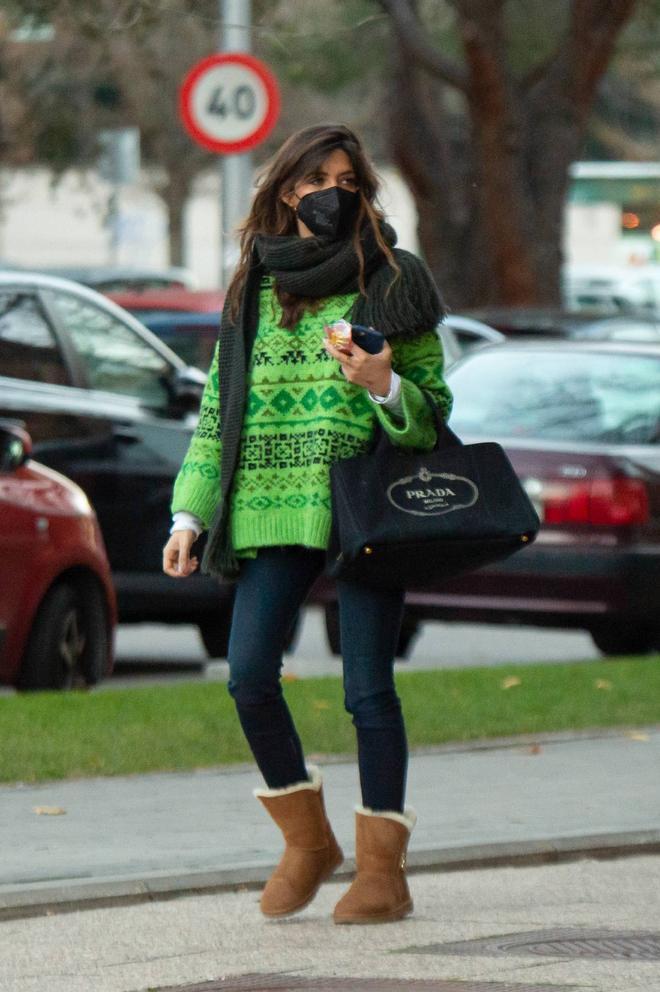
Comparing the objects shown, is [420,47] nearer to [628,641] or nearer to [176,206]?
[628,641]

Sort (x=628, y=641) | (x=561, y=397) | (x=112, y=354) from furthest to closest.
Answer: (x=628, y=641) → (x=561, y=397) → (x=112, y=354)

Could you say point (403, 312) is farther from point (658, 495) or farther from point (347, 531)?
point (658, 495)

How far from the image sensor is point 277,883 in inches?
217

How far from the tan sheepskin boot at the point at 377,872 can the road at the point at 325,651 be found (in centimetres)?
563

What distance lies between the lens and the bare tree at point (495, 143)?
21797mm

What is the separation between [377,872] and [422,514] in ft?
2.68

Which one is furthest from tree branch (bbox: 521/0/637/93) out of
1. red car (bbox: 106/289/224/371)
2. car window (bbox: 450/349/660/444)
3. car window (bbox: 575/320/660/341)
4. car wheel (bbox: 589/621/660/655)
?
car wheel (bbox: 589/621/660/655)

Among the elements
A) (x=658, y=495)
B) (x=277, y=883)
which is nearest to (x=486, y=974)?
(x=277, y=883)

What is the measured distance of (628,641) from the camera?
39.6 feet

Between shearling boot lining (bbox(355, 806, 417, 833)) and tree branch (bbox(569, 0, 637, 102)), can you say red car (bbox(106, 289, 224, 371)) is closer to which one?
shearling boot lining (bbox(355, 806, 417, 833))

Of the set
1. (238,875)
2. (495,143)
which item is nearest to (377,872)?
(238,875)

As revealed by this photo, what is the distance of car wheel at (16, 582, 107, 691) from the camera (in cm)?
909

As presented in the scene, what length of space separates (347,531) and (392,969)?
938 mm

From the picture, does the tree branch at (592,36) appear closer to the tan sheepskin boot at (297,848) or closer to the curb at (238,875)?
the curb at (238,875)
